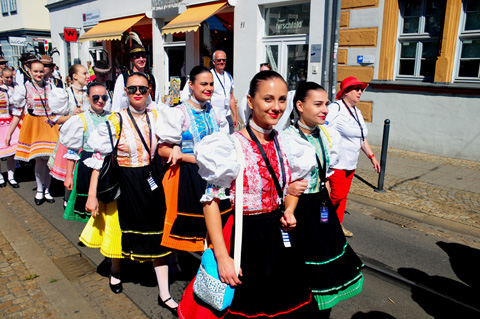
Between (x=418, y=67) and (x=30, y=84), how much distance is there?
27.7ft

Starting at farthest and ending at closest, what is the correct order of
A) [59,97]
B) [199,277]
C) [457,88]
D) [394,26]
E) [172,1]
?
[172,1], [394,26], [457,88], [59,97], [199,277]

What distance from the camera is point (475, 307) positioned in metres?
3.59

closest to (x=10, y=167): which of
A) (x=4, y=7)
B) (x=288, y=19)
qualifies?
(x=288, y=19)

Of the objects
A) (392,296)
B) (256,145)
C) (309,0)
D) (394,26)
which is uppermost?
(309,0)

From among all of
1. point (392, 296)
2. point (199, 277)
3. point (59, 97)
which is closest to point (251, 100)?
point (199, 277)

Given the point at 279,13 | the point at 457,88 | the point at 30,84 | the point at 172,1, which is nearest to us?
the point at 30,84

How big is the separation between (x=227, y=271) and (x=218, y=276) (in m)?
0.08

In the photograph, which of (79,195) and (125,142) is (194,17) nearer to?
(79,195)

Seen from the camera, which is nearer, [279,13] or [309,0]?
[309,0]

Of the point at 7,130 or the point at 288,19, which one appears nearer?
the point at 7,130

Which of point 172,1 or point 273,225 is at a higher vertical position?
point 172,1

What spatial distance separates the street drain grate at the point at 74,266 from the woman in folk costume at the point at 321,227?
245 cm

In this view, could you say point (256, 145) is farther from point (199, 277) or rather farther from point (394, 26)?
point (394, 26)

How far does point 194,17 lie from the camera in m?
13.7
